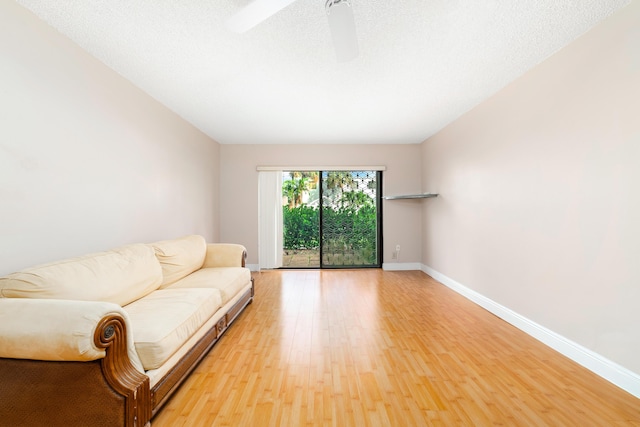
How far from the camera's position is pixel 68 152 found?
217cm

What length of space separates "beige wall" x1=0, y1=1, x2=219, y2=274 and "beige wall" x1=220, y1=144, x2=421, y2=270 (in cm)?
210

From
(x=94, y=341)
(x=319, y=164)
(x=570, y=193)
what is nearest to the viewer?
(x=94, y=341)

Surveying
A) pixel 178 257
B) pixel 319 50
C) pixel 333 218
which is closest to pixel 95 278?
pixel 178 257

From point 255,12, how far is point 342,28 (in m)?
0.46

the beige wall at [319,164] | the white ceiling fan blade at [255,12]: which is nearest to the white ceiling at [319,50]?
the white ceiling fan blade at [255,12]

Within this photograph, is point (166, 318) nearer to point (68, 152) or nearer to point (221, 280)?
point (221, 280)

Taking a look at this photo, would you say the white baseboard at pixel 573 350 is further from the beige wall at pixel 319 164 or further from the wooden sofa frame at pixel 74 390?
the wooden sofa frame at pixel 74 390

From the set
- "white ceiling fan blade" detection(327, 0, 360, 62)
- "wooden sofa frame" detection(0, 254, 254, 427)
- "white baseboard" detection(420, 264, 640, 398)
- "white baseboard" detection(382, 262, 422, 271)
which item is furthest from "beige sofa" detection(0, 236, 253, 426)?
"white baseboard" detection(382, 262, 422, 271)

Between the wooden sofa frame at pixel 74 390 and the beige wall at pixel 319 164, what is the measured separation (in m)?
4.30

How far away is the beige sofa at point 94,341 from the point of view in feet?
4.10

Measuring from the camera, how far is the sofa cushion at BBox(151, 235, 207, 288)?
2826 mm

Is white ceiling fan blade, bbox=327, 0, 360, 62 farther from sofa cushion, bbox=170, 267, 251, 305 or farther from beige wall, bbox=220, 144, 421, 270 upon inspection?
beige wall, bbox=220, 144, 421, 270

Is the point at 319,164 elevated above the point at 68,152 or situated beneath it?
elevated above

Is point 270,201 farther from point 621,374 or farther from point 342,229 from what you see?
point 621,374
